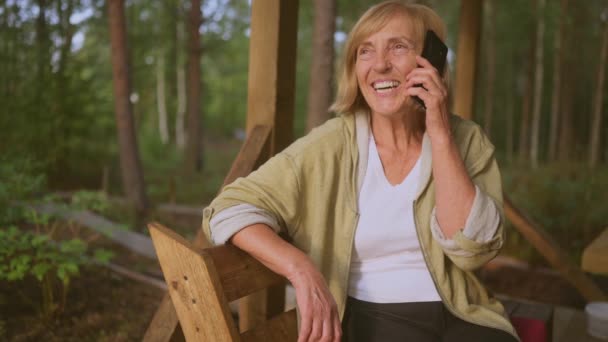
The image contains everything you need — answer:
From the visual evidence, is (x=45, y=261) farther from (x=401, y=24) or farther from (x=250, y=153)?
(x=401, y=24)

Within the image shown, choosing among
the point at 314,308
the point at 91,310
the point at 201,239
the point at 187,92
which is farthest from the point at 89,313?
the point at 187,92

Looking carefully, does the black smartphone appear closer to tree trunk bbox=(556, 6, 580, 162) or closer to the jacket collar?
the jacket collar

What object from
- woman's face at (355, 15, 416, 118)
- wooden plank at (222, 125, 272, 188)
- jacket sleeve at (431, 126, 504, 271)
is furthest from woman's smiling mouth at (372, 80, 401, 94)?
wooden plank at (222, 125, 272, 188)

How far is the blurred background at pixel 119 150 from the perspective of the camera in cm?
309

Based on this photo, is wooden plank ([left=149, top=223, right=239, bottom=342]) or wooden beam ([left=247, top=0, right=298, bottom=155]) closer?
wooden plank ([left=149, top=223, right=239, bottom=342])

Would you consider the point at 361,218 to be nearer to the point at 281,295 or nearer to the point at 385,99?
the point at 385,99

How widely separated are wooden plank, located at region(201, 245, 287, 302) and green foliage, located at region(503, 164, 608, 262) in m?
4.48

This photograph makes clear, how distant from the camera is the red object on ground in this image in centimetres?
220

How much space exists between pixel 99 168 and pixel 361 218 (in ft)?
25.9

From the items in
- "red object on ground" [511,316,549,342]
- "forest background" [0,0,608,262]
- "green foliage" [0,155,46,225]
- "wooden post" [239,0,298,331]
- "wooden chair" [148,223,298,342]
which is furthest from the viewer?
"forest background" [0,0,608,262]

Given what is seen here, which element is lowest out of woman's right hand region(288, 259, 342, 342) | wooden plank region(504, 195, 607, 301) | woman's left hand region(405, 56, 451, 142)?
wooden plank region(504, 195, 607, 301)

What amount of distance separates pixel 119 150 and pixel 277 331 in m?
7.72

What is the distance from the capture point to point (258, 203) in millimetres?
1693

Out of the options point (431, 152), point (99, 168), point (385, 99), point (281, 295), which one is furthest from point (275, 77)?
point (99, 168)
